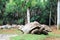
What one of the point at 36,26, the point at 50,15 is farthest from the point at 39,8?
the point at 36,26

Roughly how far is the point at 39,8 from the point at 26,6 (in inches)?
171

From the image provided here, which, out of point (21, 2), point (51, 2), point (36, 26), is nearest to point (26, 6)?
point (21, 2)

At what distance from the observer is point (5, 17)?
2367cm

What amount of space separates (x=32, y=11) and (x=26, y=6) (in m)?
4.50

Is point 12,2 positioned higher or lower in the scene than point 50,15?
higher

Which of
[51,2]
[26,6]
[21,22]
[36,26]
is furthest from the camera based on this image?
[21,22]

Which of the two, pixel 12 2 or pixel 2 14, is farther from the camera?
pixel 2 14

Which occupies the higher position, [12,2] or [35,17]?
[12,2]

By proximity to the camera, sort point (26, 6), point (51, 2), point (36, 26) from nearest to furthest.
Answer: point (36, 26) < point (26, 6) < point (51, 2)

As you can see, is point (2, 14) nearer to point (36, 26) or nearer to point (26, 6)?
point (26, 6)

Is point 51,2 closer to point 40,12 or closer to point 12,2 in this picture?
point 40,12

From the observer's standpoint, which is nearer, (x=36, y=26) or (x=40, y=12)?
(x=36, y=26)

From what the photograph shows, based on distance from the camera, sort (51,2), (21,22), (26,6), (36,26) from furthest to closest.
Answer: (21,22) < (51,2) < (26,6) < (36,26)

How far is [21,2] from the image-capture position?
19.3m
